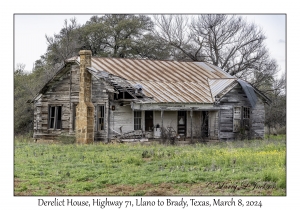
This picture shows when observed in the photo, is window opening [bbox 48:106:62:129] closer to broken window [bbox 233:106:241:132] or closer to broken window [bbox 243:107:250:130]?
broken window [bbox 233:106:241:132]

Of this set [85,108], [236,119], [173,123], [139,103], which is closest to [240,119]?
[236,119]

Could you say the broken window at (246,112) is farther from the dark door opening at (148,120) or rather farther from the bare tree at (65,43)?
the bare tree at (65,43)

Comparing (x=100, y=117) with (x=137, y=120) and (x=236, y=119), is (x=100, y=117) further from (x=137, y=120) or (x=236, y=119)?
(x=236, y=119)

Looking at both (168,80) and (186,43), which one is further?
(186,43)

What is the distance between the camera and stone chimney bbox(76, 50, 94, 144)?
24.9 m

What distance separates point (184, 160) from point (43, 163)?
4.37 m

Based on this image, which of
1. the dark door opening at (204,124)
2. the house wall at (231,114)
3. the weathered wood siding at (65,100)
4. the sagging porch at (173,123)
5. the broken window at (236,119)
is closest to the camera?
the sagging porch at (173,123)

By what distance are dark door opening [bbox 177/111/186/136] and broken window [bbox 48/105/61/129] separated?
6.07 meters

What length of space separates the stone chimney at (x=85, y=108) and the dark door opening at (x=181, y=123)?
16.6ft

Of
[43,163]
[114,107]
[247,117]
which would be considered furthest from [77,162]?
[247,117]

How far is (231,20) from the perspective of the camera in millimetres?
36156

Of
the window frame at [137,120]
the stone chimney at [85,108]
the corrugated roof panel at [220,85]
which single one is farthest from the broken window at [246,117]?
the stone chimney at [85,108]

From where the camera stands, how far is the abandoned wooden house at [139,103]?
25.8 m
